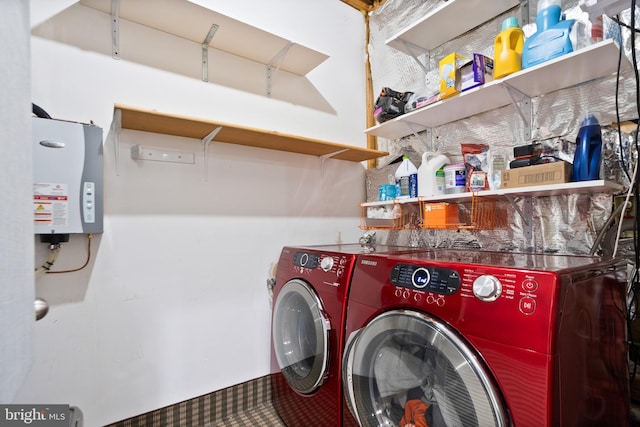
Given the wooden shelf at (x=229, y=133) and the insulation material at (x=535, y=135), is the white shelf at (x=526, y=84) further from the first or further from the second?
the wooden shelf at (x=229, y=133)

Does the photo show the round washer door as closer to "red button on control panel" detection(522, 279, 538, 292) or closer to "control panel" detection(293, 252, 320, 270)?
"control panel" detection(293, 252, 320, 270)

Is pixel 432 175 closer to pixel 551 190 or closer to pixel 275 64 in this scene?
pixel 551 190

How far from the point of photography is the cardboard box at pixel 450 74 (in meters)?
1.54

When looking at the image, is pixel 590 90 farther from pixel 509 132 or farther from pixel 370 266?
pixel 370 266

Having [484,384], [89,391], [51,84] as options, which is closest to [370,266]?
[484,384]

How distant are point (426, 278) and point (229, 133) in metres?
1.28

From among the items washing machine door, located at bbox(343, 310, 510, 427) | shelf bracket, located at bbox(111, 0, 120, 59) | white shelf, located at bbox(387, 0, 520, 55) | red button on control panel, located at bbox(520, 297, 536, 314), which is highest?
white shelf, located at bbox(387, 0, 520, 55)

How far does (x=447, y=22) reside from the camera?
174 centimetres

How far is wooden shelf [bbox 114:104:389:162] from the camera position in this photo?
4.81 ft

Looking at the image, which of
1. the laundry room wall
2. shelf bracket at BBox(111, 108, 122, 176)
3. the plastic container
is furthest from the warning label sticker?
the plastic container

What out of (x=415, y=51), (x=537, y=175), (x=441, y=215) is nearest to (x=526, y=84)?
(x=537, y=175)

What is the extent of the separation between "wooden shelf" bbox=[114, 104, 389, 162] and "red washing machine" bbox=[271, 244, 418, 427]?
67 centimetres

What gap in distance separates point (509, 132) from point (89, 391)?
2.45m

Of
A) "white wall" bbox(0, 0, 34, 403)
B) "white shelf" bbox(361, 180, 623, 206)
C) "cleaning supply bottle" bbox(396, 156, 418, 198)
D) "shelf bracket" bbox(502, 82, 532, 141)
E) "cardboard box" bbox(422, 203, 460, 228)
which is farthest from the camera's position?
A: "cleaning supply bottle" bbox(396, 156, 418, 198)
